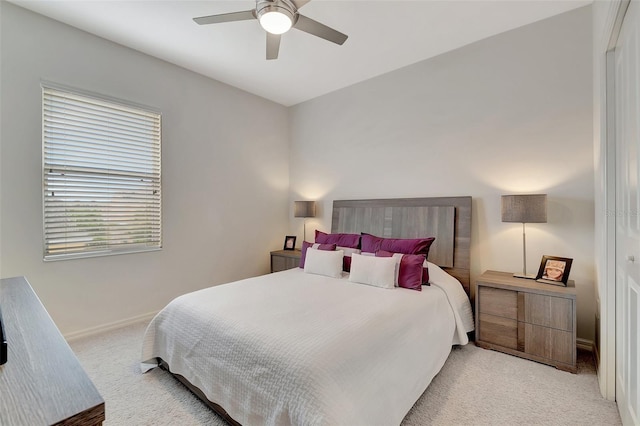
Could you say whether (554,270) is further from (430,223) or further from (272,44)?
(272,44)

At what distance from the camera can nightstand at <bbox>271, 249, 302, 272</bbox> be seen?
13.0ft

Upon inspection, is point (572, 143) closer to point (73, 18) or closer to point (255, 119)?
point (255, 119)

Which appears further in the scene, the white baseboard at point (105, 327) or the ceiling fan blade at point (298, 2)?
the white baseboard at point (105, 327)

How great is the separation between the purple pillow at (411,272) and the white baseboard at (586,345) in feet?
4.82

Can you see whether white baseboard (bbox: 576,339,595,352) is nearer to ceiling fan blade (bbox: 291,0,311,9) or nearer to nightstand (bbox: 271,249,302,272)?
nightstand (bbox: 271,249,302,272)

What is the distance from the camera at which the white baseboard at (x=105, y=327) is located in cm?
269

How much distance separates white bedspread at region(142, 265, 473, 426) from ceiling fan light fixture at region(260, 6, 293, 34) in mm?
1945

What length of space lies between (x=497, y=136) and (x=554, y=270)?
135cm

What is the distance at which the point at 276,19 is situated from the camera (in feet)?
6.16

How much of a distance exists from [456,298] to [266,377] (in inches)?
74.5

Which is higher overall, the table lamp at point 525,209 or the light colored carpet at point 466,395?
the table lamp at point 525,209

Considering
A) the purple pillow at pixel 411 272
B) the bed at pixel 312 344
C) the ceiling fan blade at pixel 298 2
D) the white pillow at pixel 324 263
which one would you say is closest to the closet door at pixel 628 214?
the bed at pixel 312 344

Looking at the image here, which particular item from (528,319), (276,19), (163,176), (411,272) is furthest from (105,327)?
(528,319)

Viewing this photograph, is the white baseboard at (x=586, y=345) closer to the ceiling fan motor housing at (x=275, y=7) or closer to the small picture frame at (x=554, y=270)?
the small picture frame at (x=554, y=270)
